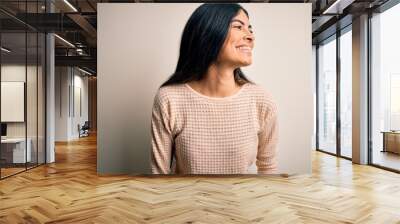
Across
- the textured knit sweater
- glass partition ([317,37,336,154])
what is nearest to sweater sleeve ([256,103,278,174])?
the textured knit sweater

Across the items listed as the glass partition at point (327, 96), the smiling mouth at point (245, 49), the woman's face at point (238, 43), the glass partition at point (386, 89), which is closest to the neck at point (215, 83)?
the woman's face at point (238, 43)

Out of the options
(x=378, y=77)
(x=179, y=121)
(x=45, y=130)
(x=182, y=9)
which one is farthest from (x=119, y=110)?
(x=378, y=77)

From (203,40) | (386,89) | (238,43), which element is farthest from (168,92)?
(386,89)

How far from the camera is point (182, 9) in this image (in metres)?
6.42

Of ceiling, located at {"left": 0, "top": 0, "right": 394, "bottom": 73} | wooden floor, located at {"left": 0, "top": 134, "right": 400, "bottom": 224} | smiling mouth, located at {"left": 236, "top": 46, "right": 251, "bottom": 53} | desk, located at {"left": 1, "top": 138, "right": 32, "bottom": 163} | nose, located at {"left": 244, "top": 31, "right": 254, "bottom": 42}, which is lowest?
wooden floor, located at {"left": 0, "top": 134, "right": 400, "bottom": 224}

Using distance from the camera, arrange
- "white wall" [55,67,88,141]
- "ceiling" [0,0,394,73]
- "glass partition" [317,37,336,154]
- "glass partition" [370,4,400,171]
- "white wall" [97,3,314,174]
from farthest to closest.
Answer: "white wall" [55,67,88,141], "glass partition" [317,37,336,154], "glass partition" [370,4,400,171], "ceiling" [0,0,394,73], "white wall" [97,3,314,174]

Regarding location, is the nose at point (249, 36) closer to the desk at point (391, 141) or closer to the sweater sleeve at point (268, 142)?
the sweater sleeve at point (268, 142)

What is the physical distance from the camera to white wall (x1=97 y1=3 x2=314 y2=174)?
6406 mm

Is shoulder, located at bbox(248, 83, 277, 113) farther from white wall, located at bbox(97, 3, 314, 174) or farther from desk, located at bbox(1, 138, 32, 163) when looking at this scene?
desk, located at bbox(1, 138, 32, 163)

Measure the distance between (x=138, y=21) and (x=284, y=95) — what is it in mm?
2587

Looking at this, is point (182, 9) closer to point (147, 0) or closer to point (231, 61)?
point (231, 61)

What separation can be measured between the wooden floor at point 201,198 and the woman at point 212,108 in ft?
1.24

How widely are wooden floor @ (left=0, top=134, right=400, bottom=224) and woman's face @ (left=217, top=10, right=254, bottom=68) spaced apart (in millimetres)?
1800

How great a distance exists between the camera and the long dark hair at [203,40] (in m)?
5.70
